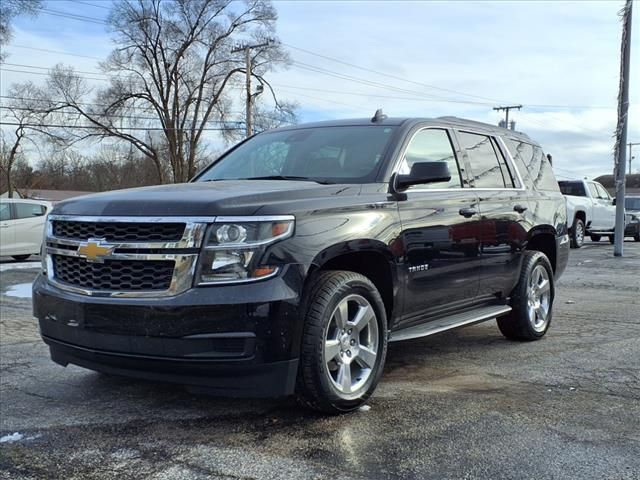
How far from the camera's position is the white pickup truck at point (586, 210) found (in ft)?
58.7

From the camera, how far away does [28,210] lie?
16.0m

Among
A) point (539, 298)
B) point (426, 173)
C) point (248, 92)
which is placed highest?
point (248, 92)

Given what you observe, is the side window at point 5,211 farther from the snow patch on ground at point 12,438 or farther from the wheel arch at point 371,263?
the wheel arch at point 371,263

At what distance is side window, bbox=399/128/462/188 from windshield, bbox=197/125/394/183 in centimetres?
20

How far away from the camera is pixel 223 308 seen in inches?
128

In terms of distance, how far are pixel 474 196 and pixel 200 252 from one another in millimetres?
2605

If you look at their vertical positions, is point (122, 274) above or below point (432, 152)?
below

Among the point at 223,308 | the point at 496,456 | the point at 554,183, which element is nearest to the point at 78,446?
the point at 223,308

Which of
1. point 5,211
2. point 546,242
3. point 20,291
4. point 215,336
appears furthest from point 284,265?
point 5,211

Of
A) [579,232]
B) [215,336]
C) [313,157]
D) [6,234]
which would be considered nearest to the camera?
[215,336]

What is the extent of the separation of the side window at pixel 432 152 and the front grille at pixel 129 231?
178 centimetres

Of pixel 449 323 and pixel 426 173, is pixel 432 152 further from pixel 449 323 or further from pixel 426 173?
pixel 449 323

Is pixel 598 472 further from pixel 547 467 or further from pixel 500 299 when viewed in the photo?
pixel 500 299

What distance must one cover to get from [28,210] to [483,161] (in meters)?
13.6
